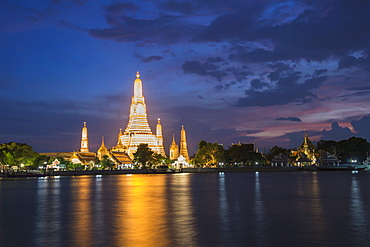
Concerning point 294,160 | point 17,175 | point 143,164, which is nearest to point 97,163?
point 143,164

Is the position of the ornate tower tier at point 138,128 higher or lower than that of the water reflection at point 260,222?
higher

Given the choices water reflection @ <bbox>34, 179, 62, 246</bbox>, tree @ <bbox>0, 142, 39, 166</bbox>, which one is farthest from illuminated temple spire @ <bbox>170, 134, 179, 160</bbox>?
water reflection @ <bbox>34, 179, 62, 246</bbox>

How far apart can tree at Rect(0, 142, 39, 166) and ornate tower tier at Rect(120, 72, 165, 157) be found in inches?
1413

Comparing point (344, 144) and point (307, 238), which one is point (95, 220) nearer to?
→ point (307, 238)

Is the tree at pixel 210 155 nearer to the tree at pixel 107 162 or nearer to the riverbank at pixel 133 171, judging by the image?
the riverbank at pixel 133 171

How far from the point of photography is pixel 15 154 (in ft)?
265

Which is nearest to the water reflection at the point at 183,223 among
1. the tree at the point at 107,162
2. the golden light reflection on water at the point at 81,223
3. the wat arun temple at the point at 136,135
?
the golden light reflection on water at the point at 81,223

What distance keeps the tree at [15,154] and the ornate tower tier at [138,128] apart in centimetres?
3590

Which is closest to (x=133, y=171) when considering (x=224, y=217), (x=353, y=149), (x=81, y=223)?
(x=353, y=149)

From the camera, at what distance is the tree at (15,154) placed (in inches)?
3046

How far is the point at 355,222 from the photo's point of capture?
717 inches

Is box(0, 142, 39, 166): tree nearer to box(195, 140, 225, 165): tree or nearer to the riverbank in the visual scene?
the riverbank

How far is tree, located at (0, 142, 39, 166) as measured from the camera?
254ft

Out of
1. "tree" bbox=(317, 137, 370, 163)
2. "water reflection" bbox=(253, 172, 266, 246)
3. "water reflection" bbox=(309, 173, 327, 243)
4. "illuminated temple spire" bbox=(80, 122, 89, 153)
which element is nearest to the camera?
"water reflection" bbox=(253, 172, 266, 246)
